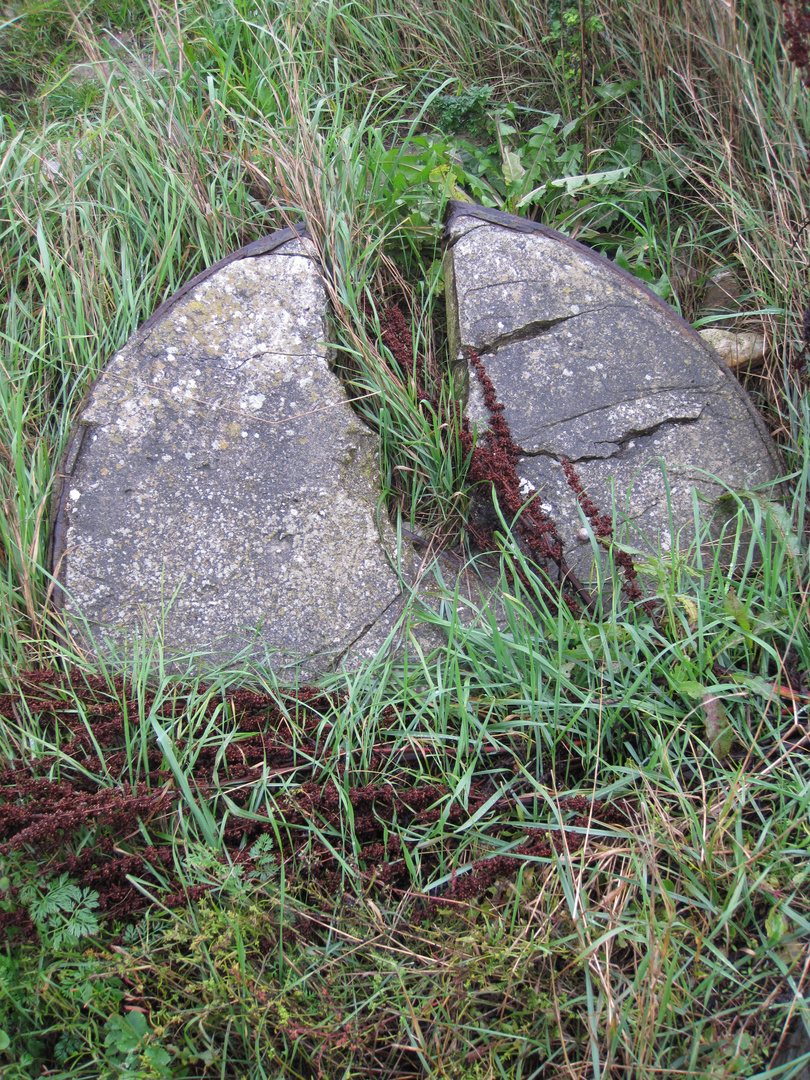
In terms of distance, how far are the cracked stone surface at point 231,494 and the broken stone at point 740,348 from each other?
1.33 metres

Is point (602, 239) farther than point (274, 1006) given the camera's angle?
Yes

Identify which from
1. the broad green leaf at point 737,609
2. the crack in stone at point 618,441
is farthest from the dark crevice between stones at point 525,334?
the broad green leaf at point 737,609

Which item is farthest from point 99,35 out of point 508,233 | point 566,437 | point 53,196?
point 566,437

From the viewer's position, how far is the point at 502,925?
1390 mm

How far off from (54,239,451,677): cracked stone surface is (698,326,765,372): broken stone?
1.33 meters

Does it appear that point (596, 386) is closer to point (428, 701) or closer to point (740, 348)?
point (740, 348)

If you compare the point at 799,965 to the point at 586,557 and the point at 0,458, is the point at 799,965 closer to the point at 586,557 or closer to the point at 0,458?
the point at 586,557

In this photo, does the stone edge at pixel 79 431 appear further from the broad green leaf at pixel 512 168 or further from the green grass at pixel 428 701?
the broad green leaf at pixel 512 168

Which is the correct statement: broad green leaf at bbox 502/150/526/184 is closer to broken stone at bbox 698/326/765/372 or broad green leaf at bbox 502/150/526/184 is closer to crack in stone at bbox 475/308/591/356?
crack in stone at bbox 475/308/591/356

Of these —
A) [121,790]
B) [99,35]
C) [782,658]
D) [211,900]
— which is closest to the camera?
[211,900]

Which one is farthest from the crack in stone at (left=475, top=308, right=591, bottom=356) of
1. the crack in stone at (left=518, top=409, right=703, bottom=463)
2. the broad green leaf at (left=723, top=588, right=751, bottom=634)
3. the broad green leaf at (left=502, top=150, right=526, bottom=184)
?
the broad green leaf at (left=723, top=588, right=751, bottom=634)

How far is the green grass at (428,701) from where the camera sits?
4.51 ft

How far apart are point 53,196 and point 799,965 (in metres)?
3.26

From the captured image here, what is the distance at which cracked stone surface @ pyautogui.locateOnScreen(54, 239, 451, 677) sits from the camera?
1.95 meters
